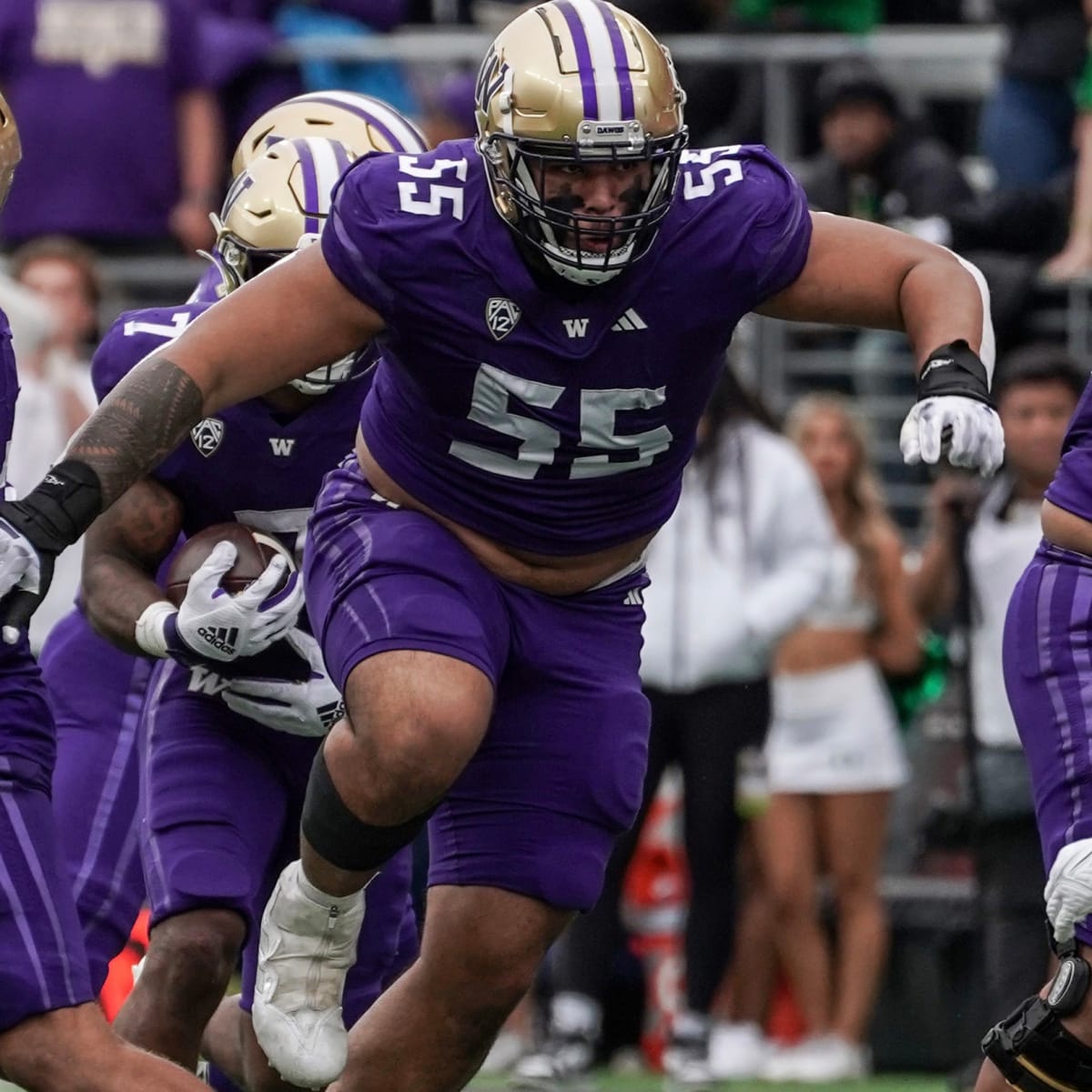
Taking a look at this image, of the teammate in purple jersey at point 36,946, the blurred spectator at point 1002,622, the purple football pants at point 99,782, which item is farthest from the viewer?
the blurred spectator at point 1002,622

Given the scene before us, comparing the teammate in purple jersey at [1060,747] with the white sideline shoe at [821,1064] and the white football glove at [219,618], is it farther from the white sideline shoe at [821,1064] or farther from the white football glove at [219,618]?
the white sideline shoe at [821,1064]

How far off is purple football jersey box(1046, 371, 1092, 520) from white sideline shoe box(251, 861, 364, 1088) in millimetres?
1469

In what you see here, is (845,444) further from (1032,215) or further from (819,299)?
(819,299)

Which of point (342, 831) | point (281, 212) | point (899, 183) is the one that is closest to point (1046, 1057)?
point (342, 831)

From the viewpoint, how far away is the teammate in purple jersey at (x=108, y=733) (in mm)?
5613

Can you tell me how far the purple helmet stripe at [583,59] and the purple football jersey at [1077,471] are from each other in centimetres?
111

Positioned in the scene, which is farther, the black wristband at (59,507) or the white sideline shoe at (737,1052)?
the white sideline shoe at (737,1052)

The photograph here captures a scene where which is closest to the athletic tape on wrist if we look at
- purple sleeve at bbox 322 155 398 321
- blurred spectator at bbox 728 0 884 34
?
purple sleeve at bbox 322 155 398 321

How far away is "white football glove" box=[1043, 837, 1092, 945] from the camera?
15.5 ft

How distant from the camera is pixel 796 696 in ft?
28.4

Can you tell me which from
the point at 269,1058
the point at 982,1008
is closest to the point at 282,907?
the point at 269,1058

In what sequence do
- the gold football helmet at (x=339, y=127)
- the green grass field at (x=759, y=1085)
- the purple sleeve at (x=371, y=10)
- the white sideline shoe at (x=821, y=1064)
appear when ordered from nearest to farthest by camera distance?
the gold football helmet at (x=339, y=127) → the green grass field at (x=759, y=1085) → the white sideline shoe at (x=821, y=1064) → the purple sleeve at (x=371, y=10)

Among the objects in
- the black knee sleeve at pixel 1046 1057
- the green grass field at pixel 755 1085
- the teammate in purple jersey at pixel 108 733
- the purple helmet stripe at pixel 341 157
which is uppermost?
the purple helmet stripe at pixel 341 157

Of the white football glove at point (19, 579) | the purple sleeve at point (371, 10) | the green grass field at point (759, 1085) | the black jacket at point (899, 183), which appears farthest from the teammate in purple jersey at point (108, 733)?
the purple sleeve at point (371, 10)
